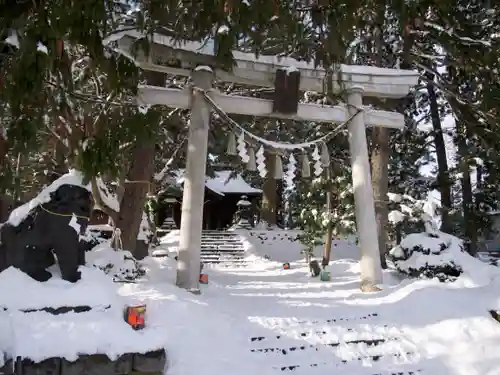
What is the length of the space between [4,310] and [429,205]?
9899 mm

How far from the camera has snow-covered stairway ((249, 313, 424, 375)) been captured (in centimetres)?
457

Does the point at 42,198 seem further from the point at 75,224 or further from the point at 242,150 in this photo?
the point at 242,150

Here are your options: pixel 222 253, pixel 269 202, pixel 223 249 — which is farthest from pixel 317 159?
pixel 269 202

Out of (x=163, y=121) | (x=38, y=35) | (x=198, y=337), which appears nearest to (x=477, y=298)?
(x=198, y=337)

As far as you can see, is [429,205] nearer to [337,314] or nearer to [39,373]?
[337,314]

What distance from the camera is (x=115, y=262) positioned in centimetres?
781

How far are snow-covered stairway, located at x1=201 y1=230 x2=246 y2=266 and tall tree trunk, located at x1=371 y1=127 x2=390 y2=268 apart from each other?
549 cm

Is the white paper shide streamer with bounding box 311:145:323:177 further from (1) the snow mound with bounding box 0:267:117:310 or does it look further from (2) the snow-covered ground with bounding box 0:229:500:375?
(1) the snow mound with bounding box 0:267:117:310

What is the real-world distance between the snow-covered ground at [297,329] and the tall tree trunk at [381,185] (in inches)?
159

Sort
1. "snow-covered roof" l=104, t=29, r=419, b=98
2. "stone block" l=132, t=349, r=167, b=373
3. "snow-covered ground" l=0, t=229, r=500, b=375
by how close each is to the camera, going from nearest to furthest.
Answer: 1. "stone block" l=132, t=349, r=167, b=373
2. "snow-covered ground" l=0, t=229, r=500, b=375
3. "snow-covered roof" l=104, t=29, r=419, b=98

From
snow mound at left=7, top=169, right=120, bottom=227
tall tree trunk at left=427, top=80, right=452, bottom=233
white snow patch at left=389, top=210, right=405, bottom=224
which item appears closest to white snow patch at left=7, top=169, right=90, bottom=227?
snow mound at left=7, top=169, right=120, bottom=227

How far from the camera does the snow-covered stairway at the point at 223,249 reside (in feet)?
50.4

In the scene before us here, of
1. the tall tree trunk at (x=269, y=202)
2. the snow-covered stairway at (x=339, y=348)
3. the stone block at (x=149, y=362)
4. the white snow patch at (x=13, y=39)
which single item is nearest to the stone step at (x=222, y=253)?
the tall tree trunk at (x=269, y=202)

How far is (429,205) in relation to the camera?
11188 mm
